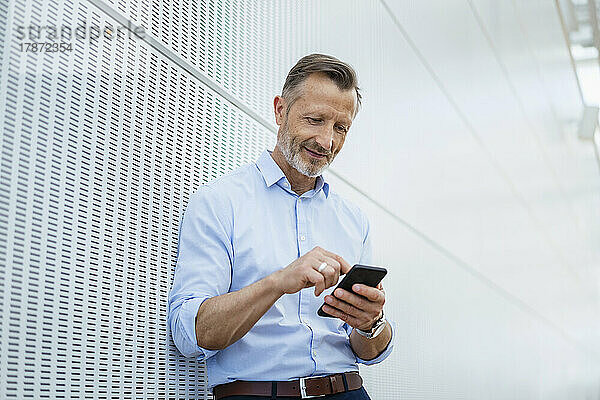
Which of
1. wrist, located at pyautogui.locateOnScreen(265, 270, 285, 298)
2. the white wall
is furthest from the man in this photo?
the white wall

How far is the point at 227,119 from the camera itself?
242 centimetres

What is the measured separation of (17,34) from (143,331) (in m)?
0.79

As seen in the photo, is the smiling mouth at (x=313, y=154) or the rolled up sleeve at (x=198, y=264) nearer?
the rolled up sleeve at (x=198, y=264)

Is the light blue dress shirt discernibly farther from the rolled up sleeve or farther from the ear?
the ear

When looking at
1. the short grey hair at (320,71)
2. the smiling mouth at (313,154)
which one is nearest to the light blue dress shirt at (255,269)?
the smiling mouth at (313,154)

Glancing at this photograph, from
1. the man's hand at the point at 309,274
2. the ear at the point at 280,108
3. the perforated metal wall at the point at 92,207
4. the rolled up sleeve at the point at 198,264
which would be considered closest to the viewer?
the perforated metal wall at the point at 92,207

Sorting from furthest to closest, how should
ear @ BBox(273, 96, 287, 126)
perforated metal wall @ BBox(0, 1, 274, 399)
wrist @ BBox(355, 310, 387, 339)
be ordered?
1. ear @ BBox(273, 96, 287, 126)
2. wrist @ BBox(355, 310, 387, 339)
3. perforated metal wall @ BBox(0, 1, 274, 399)

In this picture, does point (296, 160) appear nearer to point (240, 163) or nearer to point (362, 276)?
point (240, 163)

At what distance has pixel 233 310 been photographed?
1.82 m

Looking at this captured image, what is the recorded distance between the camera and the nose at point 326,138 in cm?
221

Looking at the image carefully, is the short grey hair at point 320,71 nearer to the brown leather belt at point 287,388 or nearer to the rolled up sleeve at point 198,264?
the rolled up sleeve at point 198,264

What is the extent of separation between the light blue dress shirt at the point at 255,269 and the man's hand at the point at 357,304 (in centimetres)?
14

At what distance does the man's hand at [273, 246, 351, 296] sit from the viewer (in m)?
1.78

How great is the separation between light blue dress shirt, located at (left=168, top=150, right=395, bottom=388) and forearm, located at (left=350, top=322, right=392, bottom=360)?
0.03 m
